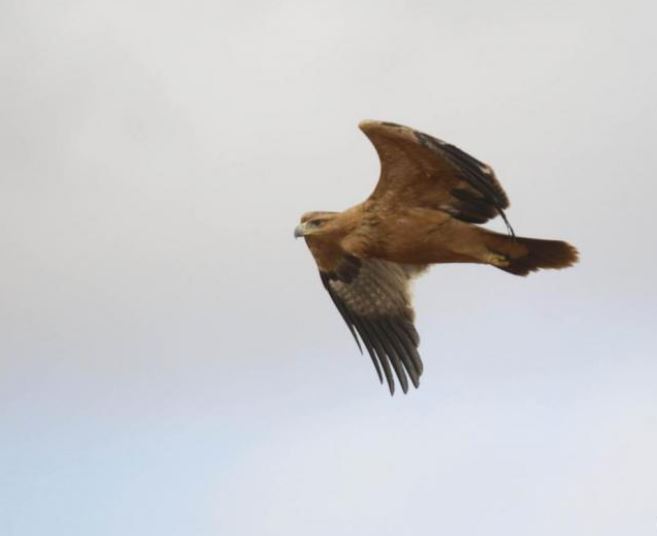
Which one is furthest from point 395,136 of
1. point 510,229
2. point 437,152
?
point 510,229

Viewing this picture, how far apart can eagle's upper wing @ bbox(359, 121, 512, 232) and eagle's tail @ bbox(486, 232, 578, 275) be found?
0.32m

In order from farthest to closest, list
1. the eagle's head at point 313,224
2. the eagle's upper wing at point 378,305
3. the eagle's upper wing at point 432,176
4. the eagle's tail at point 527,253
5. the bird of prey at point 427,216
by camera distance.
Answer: the eagle's upper wing at point 378,305 → the eagle's head at point 313,224 → the eagle's tail at point 527,253 → the bird of prey at point 427,216 → the eagle's upper wing at point 432,176

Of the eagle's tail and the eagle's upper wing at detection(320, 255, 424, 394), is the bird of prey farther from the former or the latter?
the eagle's upper wing at detection(320, 255, 424, 394)

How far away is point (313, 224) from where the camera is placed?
16.7m

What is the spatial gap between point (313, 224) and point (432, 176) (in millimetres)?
1507

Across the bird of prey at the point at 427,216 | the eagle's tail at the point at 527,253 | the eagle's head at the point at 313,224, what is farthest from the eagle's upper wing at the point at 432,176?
the eagle's head at the point at 313,224

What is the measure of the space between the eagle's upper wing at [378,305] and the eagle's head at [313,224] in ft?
3.39

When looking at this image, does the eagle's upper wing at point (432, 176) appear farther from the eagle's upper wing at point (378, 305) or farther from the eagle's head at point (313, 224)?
the eagle's upper wing at point (378, 305)

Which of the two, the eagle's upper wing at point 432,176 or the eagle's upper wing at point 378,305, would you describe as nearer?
the eagle's upper wing at point 432,176

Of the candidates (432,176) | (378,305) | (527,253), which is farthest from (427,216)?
(378,305)

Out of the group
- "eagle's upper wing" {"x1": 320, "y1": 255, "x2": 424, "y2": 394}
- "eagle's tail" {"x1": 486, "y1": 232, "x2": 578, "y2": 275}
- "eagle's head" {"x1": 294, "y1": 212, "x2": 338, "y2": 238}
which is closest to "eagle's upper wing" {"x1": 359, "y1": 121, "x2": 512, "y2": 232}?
"eagle's tail" {"x1": 486, "y1": 232, "x2": 578, "y2": 275}

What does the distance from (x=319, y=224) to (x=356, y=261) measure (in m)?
1.31

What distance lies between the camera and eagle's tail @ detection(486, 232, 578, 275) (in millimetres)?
15781

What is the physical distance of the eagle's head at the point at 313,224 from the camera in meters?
16.6
